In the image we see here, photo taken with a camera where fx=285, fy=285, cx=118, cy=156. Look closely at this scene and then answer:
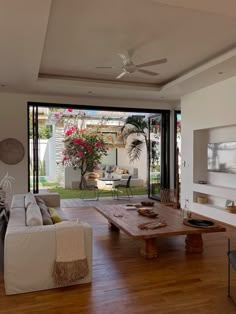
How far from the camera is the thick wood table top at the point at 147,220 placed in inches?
138

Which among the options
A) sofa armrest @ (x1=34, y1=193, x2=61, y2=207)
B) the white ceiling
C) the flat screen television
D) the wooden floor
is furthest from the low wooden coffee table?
the white ceiling

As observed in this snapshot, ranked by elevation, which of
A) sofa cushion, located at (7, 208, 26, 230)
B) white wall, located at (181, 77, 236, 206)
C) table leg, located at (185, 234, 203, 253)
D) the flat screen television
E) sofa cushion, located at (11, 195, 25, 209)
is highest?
white wall, located at (181, 77, 236, 206)

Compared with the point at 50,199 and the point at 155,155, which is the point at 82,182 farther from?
the point at 50,199

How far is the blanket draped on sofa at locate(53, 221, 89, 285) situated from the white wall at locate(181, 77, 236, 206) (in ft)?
11.7

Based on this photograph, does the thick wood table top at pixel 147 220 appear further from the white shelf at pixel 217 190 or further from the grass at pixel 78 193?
the grass at pixel 78 193

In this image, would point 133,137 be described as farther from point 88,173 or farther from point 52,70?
point 52,70

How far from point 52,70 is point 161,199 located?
4.26 m

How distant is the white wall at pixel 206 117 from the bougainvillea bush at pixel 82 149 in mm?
4777

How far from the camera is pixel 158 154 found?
8.19 metres

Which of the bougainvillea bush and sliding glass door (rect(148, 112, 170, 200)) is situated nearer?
sliding glass door (rect(148, 112, 170, 200))

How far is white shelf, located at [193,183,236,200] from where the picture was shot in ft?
16.9

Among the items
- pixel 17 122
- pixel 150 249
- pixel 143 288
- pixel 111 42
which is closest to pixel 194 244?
pixel 150 249

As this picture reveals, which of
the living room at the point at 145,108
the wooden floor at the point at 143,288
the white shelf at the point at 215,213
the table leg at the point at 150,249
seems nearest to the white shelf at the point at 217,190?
the living room at the point at 145,108

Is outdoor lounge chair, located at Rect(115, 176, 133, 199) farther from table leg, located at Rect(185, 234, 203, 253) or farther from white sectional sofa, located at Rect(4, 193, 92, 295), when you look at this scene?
white sectional sofa, located at Rect(4, 193, 92, 295)
